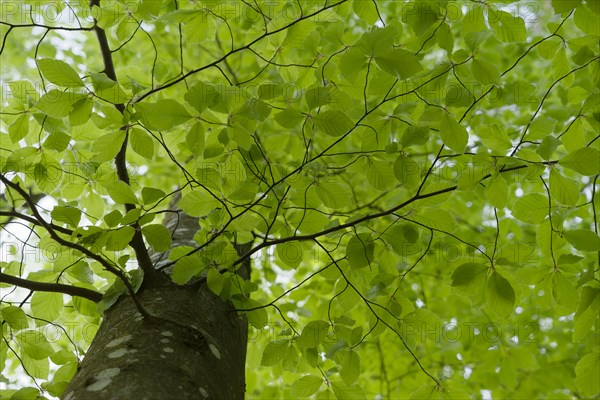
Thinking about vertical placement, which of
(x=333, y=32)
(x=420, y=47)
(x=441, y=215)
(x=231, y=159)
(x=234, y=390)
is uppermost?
(x=333, y=32)

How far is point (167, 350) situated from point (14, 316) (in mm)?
486

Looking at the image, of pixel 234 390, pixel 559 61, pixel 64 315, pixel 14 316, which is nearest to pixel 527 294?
pixel 559 61

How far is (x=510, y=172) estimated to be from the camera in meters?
1.17

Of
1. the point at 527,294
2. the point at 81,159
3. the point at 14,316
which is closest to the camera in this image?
the point at 14,316

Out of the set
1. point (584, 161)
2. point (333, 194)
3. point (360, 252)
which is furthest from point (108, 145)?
point (584, 161)

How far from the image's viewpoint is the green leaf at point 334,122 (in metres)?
1.15

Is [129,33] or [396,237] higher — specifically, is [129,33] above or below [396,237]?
above

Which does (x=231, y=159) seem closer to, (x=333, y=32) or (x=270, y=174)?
(x=270, y=174)

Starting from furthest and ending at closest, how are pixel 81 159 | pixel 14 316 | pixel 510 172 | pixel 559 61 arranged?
pixel 81 159, pixel 559 61, pixel 14 316, pixel 510 172

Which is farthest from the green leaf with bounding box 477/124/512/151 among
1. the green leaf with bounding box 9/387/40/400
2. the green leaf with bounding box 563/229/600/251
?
the green leaf with bounding box 9/387/40/400

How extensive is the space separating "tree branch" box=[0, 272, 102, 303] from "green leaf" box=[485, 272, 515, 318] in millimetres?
1060

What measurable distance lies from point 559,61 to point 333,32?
0.68 m

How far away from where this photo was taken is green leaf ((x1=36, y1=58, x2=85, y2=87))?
107 centimetres

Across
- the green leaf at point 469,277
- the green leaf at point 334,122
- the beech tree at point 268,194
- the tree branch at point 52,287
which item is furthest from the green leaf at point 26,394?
the green leaf at point 469,277
